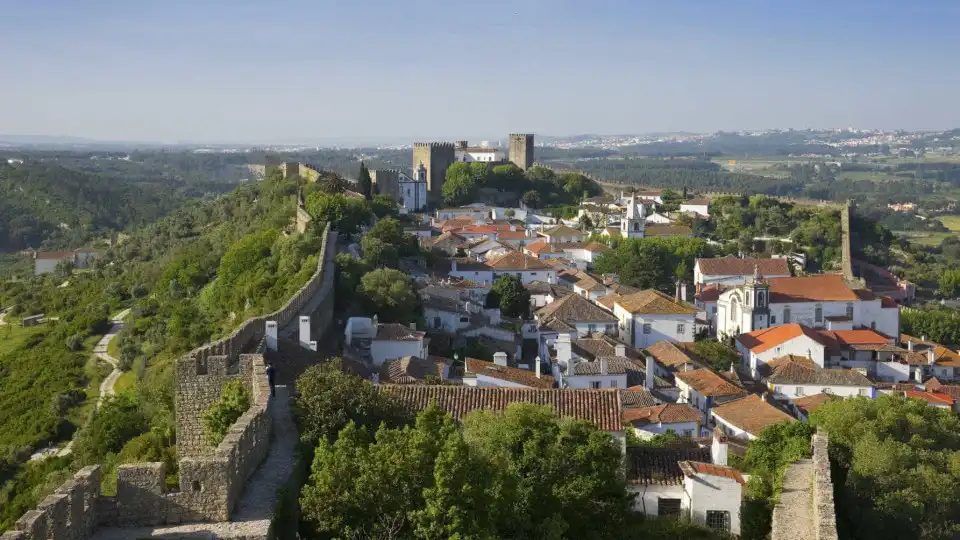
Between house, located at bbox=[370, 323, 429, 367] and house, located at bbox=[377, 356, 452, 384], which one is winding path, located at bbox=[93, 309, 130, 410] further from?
house, located at bbox=[377, 356, 452, 384]

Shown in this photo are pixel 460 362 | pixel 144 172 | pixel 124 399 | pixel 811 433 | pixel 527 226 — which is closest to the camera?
pixel 811 433

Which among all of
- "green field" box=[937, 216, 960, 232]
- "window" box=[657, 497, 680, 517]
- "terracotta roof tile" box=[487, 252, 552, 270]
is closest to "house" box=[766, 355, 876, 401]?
"terracotta roof tile" box=[487, 252, 552, 270]

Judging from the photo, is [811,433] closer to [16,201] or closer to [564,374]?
[564,374]

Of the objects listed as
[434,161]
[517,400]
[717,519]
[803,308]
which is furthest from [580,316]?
[434,161]

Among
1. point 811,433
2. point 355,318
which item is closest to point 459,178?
point 355,318

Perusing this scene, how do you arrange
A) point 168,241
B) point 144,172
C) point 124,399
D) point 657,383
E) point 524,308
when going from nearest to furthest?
1. point 124,399
2. point 657,383
3. point 524,308
4. point 168,241
5. point 144,172

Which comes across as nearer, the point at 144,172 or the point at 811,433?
the point at 811,433
